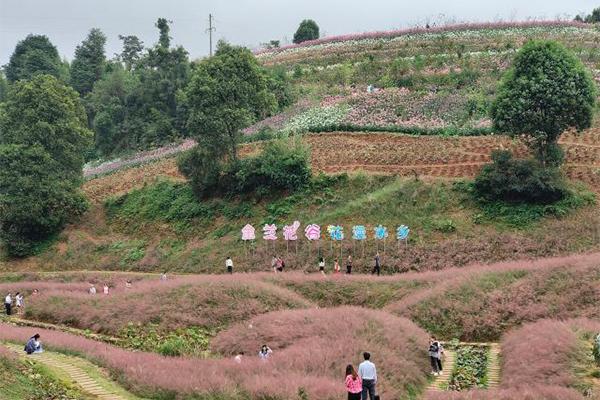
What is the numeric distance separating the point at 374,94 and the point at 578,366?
42.9 meters

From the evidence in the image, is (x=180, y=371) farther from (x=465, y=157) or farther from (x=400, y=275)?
(x=465, y=157)

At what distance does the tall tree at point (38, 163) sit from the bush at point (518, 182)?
2603cm

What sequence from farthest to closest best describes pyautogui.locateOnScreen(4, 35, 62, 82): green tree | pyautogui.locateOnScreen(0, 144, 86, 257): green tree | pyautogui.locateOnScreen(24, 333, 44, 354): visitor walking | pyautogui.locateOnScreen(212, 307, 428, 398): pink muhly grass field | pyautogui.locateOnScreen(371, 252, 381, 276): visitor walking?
pyautogui.locateOnScreen(4, 35, 62, 82): green tree < pyautogui.locateOnScreen(0, 144, 86, 257): green tree < pyautogui.locateOnScreen(371, 252, 381, 276): visitor walking < pyautogui.locateOnScreen(24, 333, 44, 354): visitor walking < pyautogui.locateOnScreen(212, 307, 428, 398): pink muhly grass field

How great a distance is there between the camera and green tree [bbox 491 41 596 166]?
1460 inches

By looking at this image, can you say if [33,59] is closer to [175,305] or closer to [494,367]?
[175,305]

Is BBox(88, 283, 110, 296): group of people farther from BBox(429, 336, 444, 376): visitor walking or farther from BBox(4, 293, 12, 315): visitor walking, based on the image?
BBox(429, 336, 444, 376): visitor walking

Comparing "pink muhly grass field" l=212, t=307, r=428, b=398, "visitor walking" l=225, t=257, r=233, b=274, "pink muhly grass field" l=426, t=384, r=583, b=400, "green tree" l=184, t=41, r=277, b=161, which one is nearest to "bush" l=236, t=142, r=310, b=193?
"green tree" l=184, t=41, r=277, b=161

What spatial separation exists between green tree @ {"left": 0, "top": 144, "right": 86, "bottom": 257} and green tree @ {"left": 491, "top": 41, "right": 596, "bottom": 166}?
27.5m

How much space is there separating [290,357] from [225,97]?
25624mm

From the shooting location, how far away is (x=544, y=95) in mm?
37094

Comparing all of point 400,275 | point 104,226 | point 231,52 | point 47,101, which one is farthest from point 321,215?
point 47,101

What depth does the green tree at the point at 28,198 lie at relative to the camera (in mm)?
45750

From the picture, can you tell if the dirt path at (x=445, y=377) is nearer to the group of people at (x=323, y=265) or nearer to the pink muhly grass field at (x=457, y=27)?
the group of people at (x=323, y=265)

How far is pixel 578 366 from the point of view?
20281mm
